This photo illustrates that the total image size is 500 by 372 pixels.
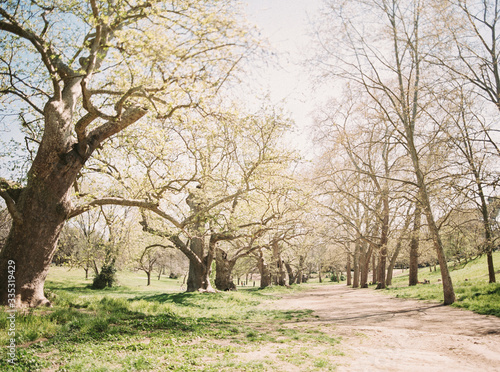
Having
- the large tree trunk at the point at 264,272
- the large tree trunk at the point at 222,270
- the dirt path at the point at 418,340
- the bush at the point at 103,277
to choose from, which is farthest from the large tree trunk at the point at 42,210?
the large tree trunk at the point at 264,272

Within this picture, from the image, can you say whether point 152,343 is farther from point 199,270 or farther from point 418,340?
point 199,270

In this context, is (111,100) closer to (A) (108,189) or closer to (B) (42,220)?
(A) (108,189)

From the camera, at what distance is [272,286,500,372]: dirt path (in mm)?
4895

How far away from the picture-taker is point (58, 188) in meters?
7.58

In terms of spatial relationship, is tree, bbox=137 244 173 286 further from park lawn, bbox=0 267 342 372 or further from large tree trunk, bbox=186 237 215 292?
park lawn, bbox=0 267 342 372

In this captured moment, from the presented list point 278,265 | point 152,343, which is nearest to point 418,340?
point 152,343

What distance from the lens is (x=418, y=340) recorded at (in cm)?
661

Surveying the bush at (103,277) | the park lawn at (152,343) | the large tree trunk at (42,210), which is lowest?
the bush at (103,277)

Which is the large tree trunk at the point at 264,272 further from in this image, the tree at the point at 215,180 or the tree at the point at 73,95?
the tree at the point at 73,95

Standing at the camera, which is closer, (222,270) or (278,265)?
(222,270)

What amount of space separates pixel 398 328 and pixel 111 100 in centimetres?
1202

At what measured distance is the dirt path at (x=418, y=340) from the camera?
489cm

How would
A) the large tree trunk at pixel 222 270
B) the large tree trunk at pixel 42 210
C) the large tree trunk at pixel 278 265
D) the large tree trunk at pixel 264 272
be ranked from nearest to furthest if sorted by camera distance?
the large tree trunk at pixel 42 210, the large tree trunk at pixel 222 270, the large tree trunk at pixel 264 272, the large tree trunk at pixel 278 265

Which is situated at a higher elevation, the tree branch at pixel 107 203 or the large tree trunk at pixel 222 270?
the tree branch at pixel 107 203
